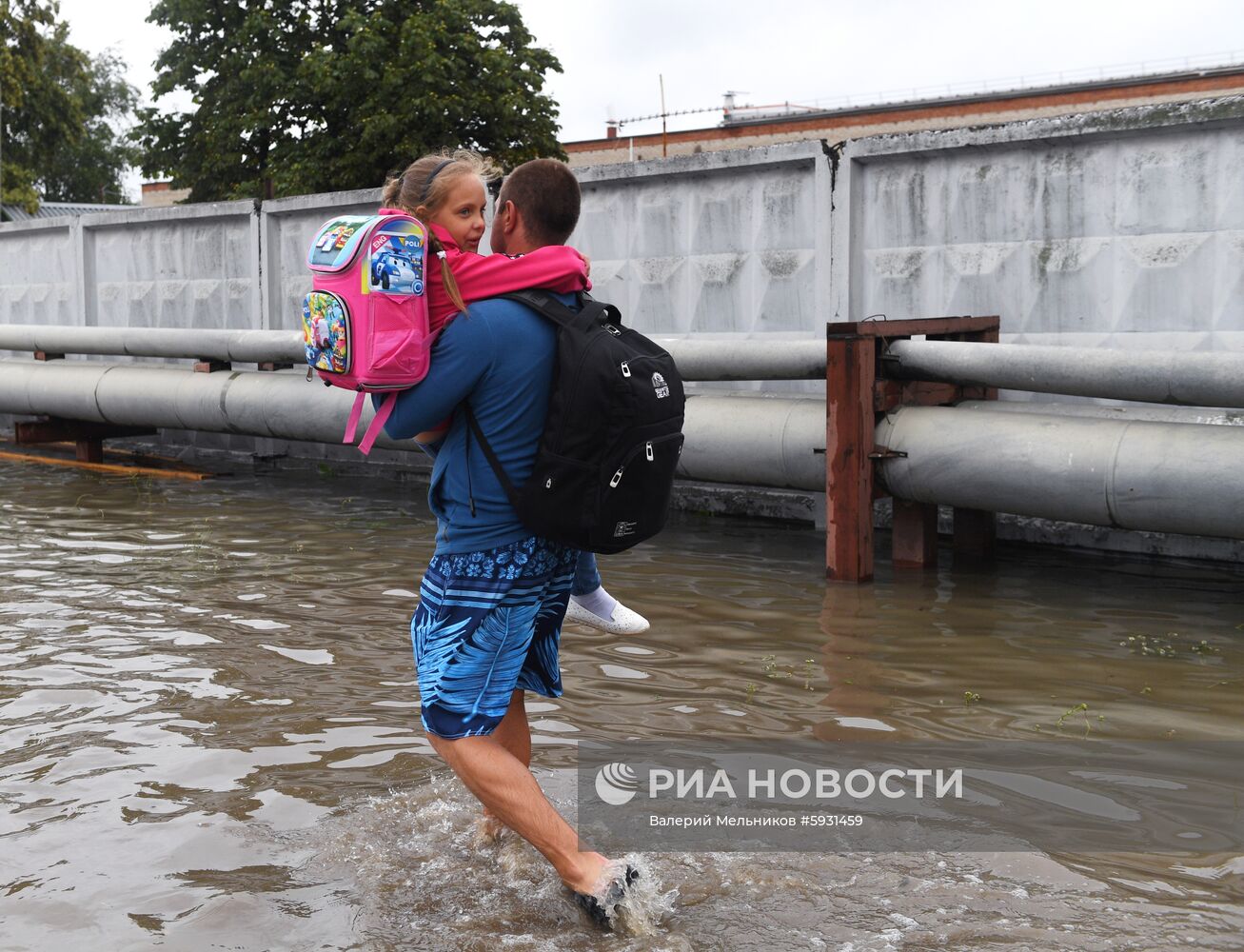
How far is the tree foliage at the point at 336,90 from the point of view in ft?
113

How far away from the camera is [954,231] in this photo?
8.00 m

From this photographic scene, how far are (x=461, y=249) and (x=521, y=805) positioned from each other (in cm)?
129

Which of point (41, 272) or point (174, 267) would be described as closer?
point (174, 267)

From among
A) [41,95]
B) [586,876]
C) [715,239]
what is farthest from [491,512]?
[41,95]

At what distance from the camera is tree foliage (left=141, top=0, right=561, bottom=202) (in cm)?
3434

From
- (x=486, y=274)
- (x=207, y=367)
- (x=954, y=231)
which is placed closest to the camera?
(x=486, y=274)

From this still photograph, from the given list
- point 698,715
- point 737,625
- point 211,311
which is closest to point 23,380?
point 211,311

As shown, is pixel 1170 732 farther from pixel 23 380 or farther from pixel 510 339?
pixel 23 380

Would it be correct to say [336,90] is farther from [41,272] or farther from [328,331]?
[328,331]

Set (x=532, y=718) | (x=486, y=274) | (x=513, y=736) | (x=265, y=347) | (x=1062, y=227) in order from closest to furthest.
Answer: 1. (x=486, y=274)
2. (x=513, y=736)
3. (x=532, y=718)
4. (x=1062, y=227)
5. (x=265, y=347)

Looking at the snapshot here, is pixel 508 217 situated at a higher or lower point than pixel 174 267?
lower

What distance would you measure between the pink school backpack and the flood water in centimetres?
129

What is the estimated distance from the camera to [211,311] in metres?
12.7

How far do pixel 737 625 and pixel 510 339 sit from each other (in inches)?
131
